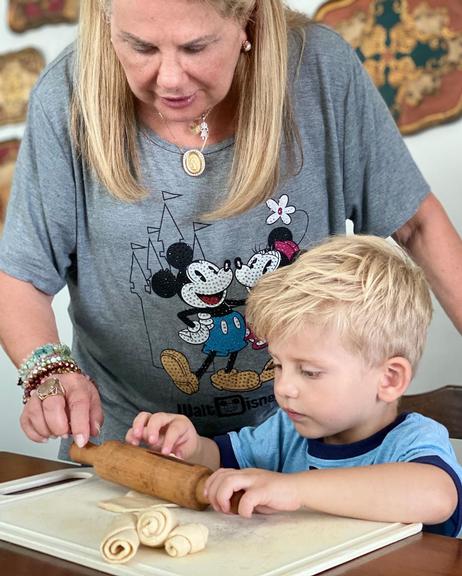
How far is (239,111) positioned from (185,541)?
0.79m

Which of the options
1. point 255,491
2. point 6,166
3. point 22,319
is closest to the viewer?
point 255,491

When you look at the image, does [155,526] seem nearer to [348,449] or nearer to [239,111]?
[348,449]

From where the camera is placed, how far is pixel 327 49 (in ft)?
5.48

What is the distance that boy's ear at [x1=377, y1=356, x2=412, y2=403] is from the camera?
1.36m

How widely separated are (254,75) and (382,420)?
1.87 feet

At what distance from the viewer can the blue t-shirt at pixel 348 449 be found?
1249 mm

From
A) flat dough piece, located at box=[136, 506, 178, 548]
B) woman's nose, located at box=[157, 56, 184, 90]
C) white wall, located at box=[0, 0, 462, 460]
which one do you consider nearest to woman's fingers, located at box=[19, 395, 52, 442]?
flat dough piece, located at box=[136, 506, 178, 548]

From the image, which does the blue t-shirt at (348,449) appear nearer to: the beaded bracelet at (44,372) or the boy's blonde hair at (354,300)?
the boy's blonde hair at (354,300)

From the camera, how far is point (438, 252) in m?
1.69

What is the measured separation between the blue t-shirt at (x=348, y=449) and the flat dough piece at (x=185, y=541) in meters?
0.31

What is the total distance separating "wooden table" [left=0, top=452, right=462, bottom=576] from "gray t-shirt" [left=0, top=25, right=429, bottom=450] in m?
0.59

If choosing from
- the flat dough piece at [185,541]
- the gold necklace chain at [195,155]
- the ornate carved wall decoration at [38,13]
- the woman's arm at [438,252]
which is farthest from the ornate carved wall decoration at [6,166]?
→ the flat dough piece at [185,541]

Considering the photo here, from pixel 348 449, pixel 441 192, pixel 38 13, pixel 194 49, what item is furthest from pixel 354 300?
pixel 38 13

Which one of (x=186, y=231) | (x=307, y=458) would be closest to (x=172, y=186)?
(x=186, y=231)
